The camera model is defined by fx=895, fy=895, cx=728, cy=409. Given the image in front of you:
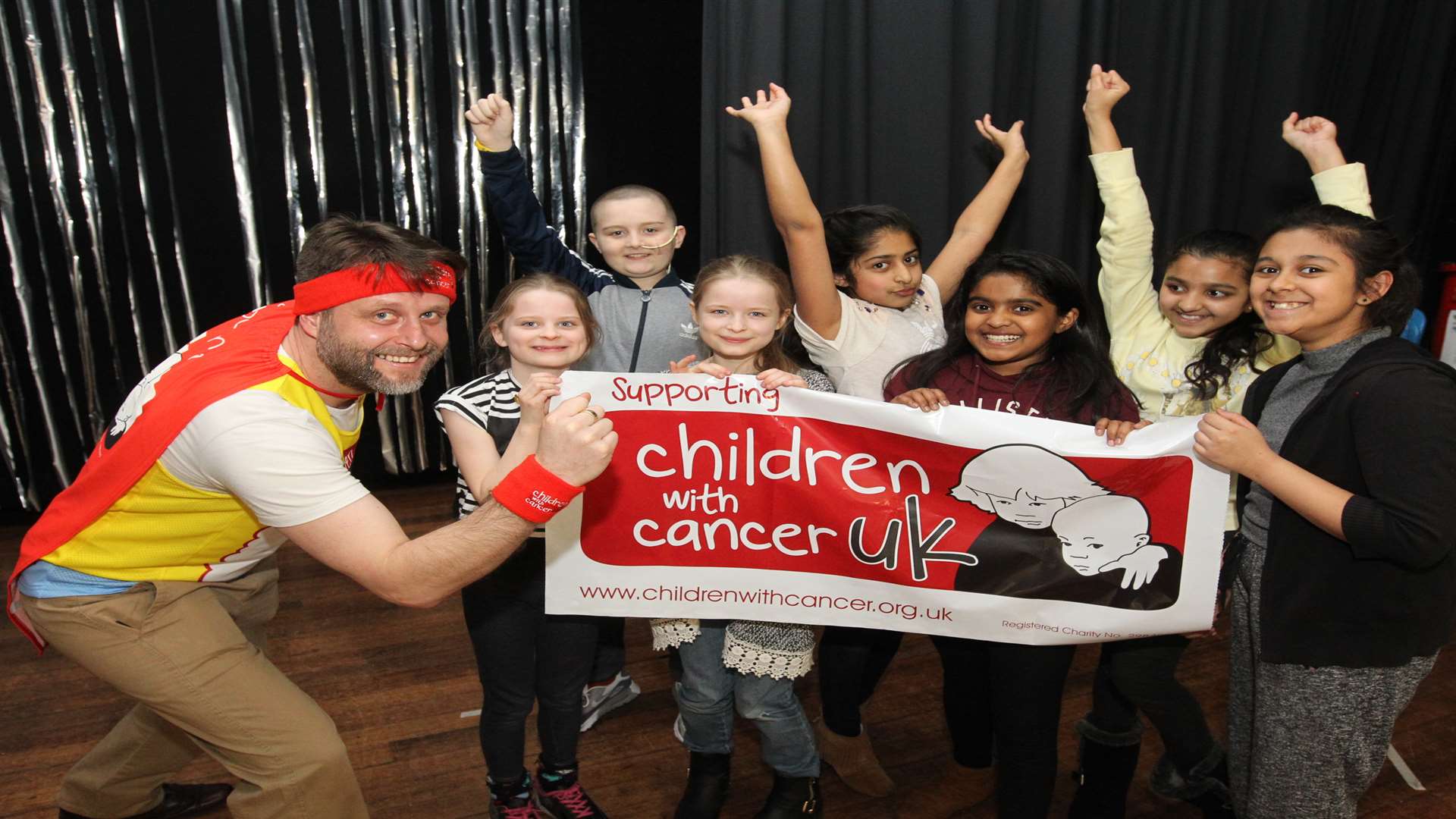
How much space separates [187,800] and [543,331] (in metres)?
1.43

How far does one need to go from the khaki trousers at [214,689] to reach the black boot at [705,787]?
680mm

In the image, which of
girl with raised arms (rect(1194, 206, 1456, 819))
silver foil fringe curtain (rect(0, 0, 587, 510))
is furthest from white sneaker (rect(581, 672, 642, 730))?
silver foil fringe curtain (rect(0, 0, 587, 510))

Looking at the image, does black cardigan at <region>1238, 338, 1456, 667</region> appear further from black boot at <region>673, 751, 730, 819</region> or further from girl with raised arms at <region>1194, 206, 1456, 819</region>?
black boot at <region>673, 751, 730, 819</region>

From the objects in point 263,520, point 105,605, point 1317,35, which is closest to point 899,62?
point 1317,35

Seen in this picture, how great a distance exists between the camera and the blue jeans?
6.19 feet

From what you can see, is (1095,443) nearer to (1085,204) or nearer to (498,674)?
(498,674)

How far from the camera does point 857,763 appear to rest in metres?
2.17

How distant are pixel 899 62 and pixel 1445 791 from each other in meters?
2.54

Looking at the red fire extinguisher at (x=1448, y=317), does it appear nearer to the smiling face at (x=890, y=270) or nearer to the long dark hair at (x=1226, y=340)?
the long dark hair at (x=1226, y=340)

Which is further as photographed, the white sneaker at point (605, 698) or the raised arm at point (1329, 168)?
the white sneaker at point (605, 698)

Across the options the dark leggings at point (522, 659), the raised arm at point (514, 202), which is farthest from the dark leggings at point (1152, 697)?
the raised arm at point (514, 202)

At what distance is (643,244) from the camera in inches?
87.0

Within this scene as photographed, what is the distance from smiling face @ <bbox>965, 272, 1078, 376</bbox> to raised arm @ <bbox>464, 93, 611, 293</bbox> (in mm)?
986

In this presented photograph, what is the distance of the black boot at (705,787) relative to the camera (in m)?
1.98
